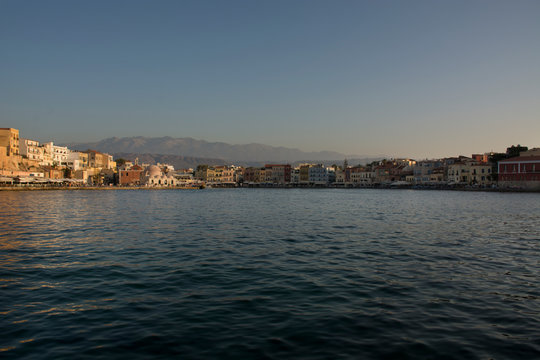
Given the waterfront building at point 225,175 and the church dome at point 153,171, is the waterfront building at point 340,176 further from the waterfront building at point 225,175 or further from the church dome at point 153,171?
the church dome at point 153,171

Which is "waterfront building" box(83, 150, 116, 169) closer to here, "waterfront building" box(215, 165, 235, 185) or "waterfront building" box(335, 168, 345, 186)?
"waterfront building" box(215, 165, 235, 185)

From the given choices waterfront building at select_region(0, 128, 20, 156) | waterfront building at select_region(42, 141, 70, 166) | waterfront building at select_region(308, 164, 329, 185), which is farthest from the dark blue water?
waterfront building at select_region(308, 164, 329, 185)

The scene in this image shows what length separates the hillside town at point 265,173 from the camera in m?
97.0

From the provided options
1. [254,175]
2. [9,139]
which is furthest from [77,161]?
[254,175]

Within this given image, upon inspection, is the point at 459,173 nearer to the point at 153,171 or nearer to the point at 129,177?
the point at 153,171

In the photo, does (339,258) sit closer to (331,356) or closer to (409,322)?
(409,322)

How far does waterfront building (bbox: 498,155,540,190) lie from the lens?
9150cm

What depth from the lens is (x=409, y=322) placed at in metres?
8.55

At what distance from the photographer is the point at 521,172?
94625 mm

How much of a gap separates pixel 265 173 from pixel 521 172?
98.6m

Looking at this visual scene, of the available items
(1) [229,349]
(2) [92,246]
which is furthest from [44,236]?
(1) [229,349]

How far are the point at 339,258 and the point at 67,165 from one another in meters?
134

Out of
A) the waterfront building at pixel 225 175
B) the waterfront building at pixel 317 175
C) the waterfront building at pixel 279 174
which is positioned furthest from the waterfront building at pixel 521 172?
the waterfront building at pixel 225 175

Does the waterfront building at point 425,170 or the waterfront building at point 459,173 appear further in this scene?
the waterfront building at point 425,170
